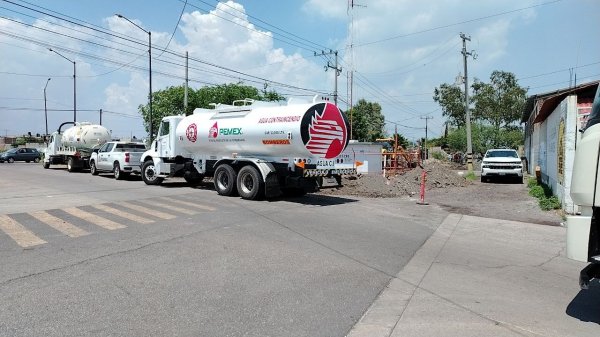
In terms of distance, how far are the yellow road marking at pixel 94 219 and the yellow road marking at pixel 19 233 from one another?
4.41 feet

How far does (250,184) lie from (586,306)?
11178 mm

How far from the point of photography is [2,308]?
15.9ft

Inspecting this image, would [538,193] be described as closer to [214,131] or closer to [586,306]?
[214,131]

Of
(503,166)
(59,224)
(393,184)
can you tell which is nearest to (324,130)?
(393,184)

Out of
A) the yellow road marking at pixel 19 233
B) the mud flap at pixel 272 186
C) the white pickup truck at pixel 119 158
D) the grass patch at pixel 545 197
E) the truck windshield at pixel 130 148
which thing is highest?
the truck windshield at pixel 130 148

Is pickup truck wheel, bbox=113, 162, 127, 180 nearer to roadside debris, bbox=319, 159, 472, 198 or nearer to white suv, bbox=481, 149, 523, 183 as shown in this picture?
roadside debris, bbox=319, 159, 472, 198

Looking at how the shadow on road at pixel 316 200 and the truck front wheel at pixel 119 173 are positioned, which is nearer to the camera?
the shadow on road at pixel 316 200

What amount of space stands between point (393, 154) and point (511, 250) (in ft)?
66.6

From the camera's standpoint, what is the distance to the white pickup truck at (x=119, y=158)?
914 inches

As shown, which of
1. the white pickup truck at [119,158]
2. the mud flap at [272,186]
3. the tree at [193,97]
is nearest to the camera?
the mud flap at [272,186]

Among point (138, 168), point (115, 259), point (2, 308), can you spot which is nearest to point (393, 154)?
point (138, 168)

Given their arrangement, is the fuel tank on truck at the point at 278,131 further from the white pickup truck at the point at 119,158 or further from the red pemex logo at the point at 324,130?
the white pickup truck at the point at 119,158

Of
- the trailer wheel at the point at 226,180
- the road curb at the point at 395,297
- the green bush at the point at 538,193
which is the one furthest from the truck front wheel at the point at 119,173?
the green bush at the point at 538,193

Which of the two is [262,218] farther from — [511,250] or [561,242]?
[561,242]
